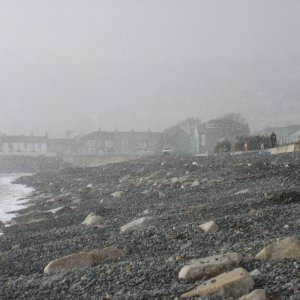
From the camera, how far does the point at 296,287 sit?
433cm

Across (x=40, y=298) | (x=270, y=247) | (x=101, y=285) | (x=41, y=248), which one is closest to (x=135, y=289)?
(x=101, y=285)

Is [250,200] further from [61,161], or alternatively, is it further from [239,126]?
[61,161]

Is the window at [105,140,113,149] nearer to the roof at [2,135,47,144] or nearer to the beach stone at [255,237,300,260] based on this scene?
the roof at [2,135,47,144]

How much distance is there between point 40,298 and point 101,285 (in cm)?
79

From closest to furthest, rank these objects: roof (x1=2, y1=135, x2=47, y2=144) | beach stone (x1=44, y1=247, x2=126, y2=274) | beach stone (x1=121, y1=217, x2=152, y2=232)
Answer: beach stone (x1=44, y1=247, x2=126, y2=274) < beach stone (x1=121, y1=217, x2=152, y2=232) < roof (x1=2, y1=135, x2=47, y2=144)

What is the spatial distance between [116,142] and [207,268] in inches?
4047

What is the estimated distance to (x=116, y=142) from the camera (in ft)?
353

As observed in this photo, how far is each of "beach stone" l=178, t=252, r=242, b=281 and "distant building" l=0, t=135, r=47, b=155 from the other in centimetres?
11124

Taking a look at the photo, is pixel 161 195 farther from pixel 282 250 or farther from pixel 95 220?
pixel 282 250

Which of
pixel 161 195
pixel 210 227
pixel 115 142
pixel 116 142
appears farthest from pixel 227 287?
pixel 115 142

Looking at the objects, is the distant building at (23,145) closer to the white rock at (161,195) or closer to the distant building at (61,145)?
the distant building at (61,145)

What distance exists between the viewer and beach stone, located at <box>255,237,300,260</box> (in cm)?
555

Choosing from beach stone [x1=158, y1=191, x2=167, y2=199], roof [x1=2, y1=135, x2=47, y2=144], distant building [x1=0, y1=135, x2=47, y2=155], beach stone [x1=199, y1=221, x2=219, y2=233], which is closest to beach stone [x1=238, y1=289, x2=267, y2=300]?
beach stone [x1=199, y1=221, x2=219, y2=233]

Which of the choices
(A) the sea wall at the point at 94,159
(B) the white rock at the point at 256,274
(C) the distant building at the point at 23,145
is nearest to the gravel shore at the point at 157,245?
(B) the white rock at the point at 256,274
